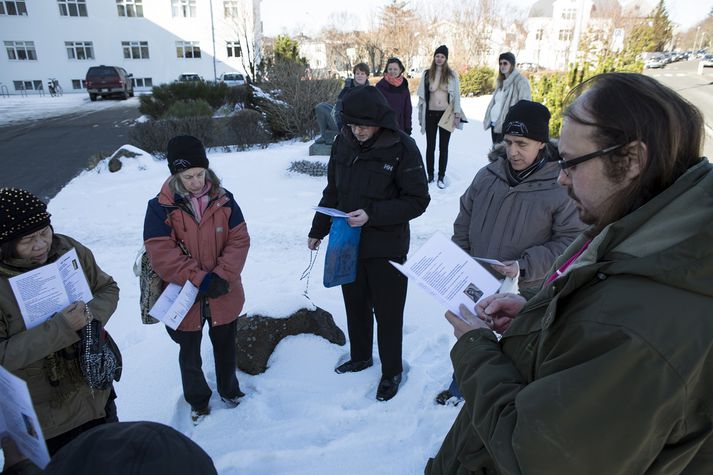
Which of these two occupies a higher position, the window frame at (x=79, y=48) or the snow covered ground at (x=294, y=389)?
the window frame at (x=79, y=48)

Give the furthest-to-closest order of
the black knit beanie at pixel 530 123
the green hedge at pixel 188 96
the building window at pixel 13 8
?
1. the building window at pixel 13 8
2. the green hedge at pixel 188 96
3. the black knit beanie at pixel 530 123

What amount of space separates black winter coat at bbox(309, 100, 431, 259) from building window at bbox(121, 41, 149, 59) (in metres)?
40.0

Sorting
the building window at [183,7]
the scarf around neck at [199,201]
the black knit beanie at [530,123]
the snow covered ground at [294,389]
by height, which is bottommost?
the snow covered ground at [294,389]

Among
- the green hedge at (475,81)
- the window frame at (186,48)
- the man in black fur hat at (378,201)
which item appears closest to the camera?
the man in black fur hat at (378,201)

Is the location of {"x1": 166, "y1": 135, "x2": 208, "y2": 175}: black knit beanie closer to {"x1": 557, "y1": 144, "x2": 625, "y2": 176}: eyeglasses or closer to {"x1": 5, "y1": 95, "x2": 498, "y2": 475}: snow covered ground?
{"x1": 5, "y1": 95, "x2": 498, "y2": 475}: snow covered ground

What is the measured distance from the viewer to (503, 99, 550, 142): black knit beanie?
2.56 m

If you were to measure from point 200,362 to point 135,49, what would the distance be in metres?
40.5

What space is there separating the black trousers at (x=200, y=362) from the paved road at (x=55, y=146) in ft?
24.4

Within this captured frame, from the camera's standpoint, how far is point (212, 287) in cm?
283

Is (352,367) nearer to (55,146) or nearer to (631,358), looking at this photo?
(631,358)

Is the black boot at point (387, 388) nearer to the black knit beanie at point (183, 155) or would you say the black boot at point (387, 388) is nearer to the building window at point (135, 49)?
the black knit beanie at point (183, 155)

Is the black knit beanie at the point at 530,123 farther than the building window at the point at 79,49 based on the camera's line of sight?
No

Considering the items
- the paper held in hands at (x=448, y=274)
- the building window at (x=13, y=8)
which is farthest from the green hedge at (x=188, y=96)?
the building window at (x=13, y=8)

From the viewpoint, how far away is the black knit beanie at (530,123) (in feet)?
8.41
